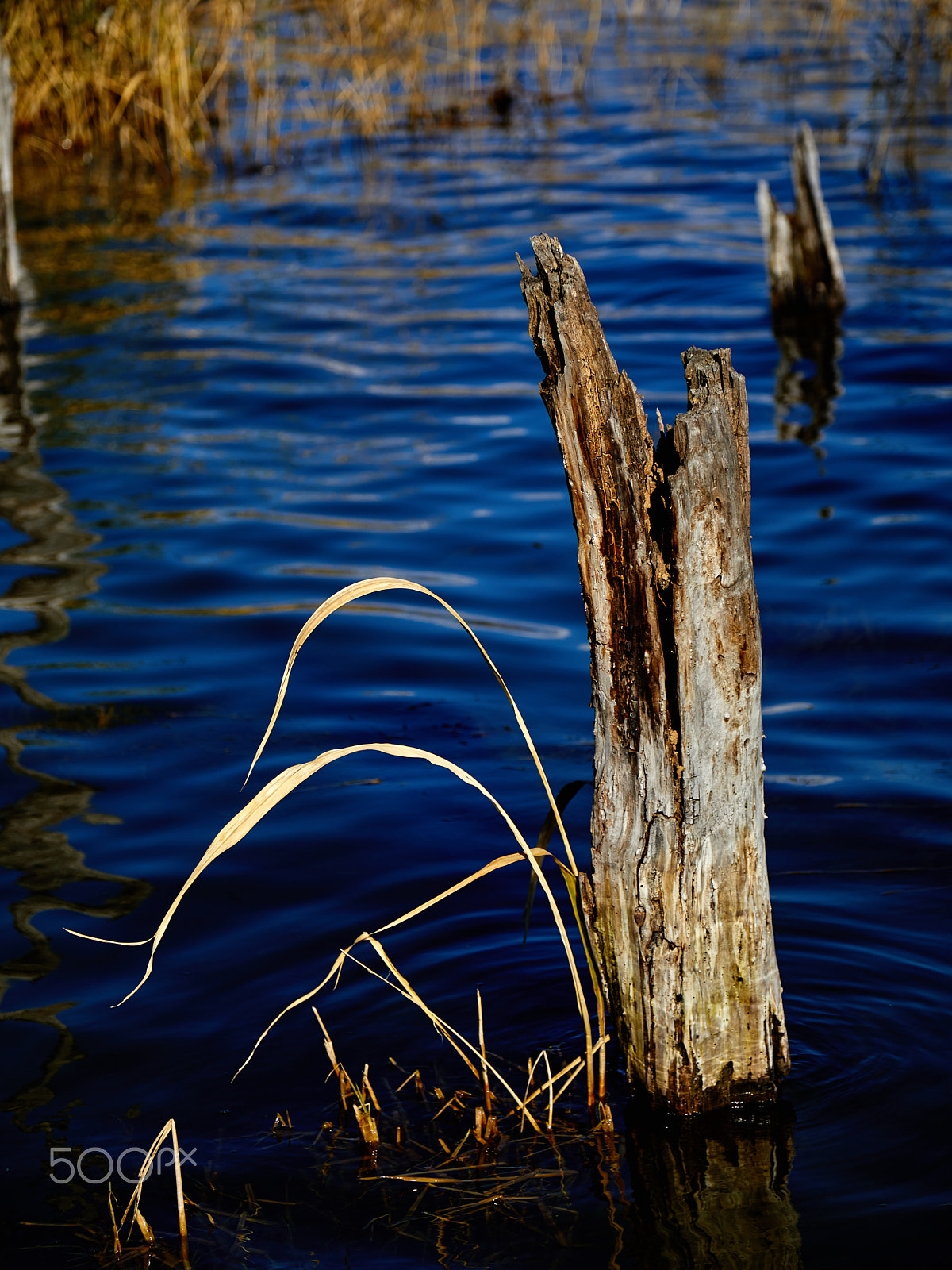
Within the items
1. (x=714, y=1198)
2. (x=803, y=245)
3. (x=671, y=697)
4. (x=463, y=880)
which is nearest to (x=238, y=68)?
(x=803, y=245)

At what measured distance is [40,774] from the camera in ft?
15.8

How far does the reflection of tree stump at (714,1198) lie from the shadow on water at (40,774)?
1376mm

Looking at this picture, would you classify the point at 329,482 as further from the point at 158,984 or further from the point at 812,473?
the point at 158,984

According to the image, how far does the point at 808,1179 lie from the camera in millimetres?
2984

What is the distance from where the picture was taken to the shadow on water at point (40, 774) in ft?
12.0

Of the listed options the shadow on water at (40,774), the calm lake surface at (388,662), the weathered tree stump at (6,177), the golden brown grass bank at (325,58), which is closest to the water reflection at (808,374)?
the calm lake surface at (388,662)

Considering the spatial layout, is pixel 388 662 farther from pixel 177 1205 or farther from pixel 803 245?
pixel 803 245

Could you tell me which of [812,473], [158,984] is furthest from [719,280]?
[158,984]

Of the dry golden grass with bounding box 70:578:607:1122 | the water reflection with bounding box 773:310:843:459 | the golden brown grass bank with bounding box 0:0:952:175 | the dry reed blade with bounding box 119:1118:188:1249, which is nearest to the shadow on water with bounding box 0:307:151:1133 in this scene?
the dry reed blade with bounding box 119:1118:188:1249

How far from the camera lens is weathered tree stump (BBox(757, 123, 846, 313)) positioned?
8.89 metres

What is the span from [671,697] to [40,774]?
282cm

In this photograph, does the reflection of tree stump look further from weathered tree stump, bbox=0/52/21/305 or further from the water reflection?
weathered tree stump, bbox=0/52/21/305

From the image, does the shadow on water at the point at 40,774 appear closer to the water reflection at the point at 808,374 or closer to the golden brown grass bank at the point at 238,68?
the water reflection at the point at 808,374

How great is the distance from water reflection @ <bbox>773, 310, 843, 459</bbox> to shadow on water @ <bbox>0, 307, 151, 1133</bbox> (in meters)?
4.03
